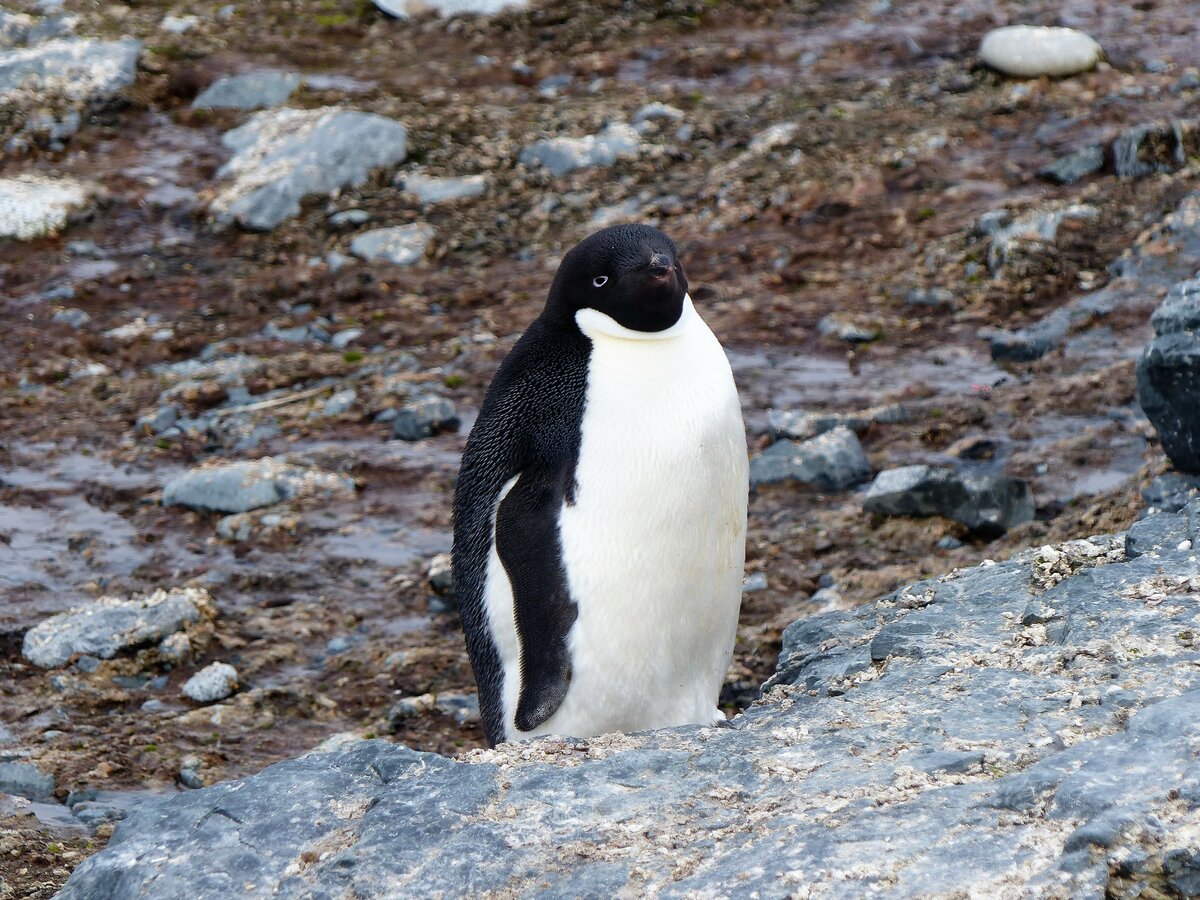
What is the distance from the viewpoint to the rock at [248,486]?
21.5 ft

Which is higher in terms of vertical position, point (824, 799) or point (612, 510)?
point (824, 799)

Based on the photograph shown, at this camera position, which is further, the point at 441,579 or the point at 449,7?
the point at 449,7

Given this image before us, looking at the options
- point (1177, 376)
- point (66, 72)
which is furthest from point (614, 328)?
point (66, 72)

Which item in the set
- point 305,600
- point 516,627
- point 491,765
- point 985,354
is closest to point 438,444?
point 305,600

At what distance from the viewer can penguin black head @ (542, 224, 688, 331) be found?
11.9 feet

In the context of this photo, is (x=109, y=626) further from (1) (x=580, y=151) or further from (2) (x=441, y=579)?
(1) (x=580, y=151)

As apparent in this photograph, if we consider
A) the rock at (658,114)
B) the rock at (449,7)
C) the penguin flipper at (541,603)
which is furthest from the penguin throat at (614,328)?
the rock at (449,7)

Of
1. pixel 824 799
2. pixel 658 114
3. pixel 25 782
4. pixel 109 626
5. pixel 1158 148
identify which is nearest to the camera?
pixel 824 799

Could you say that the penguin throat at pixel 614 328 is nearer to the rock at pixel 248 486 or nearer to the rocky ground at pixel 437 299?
the rocky ground at pixel 437 299

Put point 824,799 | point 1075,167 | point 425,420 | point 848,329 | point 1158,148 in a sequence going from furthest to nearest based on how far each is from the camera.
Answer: point 1075,167
point 1158,148
point 848,329
point 425,420
point 824,799

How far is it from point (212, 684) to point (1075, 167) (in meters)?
6.23

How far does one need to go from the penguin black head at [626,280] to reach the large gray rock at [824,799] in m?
1.16

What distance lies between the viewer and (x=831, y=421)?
647cm

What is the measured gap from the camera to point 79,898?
2.38 metres
